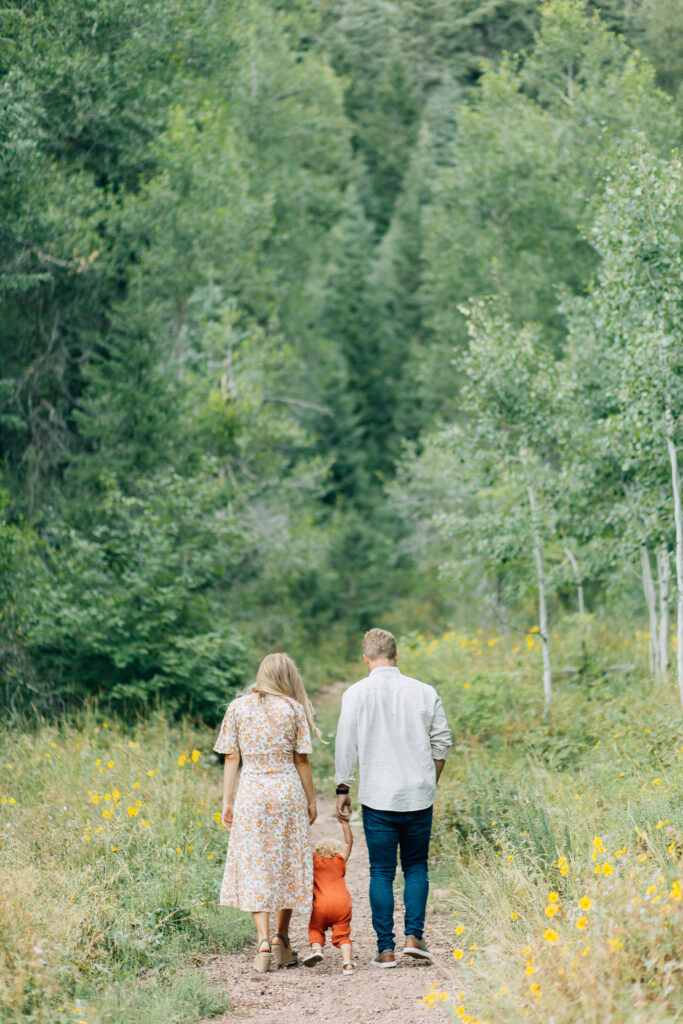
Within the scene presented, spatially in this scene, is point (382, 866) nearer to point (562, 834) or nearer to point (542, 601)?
point (562, 834)

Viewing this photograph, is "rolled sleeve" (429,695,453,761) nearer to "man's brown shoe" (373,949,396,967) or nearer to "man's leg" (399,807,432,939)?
"man's leg" (399,807,432,939)

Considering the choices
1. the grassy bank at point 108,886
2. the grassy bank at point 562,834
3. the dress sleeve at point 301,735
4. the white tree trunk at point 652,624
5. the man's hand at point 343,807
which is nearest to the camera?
the grassy bank at point 562,834

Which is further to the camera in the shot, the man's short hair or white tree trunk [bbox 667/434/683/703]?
white tree trunk [bbox 667/434/683/703]

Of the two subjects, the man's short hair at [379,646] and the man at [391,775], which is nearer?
the man at [391,775]

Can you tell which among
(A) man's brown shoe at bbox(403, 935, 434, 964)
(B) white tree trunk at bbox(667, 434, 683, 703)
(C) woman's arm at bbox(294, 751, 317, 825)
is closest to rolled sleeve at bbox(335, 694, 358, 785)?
(C) woman's arm at bbox(294, 751, 317, 825)

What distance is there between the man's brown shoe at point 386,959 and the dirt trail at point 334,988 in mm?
45

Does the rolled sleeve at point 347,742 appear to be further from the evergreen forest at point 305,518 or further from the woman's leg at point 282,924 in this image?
the evergreen forest at point 305,518

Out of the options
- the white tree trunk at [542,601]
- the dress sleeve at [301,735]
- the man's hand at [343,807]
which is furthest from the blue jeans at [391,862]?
the white tree trunk at [542,601]

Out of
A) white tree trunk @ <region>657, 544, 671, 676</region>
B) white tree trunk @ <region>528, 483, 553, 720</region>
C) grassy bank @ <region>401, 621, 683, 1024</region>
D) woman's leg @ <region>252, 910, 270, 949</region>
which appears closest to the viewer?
grassy bank @ <region>401, 621, 683, 1024</region>

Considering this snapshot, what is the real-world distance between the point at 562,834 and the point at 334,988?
1.91m

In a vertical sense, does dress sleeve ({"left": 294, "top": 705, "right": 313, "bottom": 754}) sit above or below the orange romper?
above

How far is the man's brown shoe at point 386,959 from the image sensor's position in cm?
498

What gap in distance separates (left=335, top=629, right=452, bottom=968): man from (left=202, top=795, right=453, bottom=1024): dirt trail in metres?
0.17

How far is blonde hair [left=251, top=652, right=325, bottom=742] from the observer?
5.16 m
